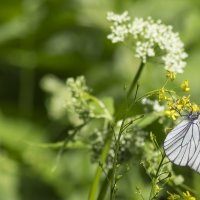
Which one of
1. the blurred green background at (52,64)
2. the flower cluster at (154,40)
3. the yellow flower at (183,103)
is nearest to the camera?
the yellow flower at (183,103)

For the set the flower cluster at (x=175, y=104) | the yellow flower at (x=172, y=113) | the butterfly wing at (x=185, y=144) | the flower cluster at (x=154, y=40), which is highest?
the flower cluster at (x=154, y=40)

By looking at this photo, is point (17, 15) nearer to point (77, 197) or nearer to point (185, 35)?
point (185, 35)

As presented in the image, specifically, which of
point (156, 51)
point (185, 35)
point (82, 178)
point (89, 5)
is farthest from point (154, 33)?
point (89, 5)

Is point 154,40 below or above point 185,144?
above

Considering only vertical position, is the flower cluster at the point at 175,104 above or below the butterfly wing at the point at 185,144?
above

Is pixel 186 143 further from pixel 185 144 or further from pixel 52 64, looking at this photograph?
pixel 52 64

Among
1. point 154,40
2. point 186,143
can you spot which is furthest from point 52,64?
point 186,143

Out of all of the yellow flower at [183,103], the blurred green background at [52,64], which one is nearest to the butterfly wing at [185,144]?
the yellow flower at [183,103]

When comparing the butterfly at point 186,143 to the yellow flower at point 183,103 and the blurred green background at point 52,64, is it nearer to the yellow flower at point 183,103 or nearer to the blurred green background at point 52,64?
the yellow flower at point 183,103
